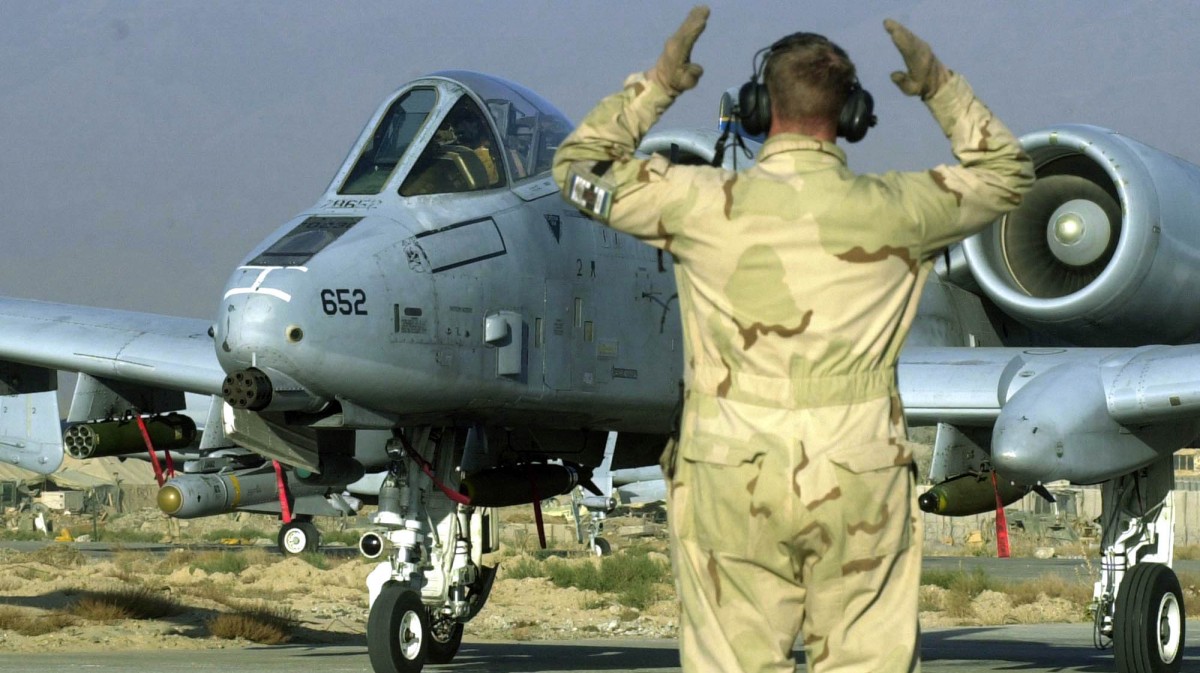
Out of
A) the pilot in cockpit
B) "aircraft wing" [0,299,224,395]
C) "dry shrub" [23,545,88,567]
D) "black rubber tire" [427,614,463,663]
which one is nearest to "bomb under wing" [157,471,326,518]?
"dry shrub" [23,545,88,567]

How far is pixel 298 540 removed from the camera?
38.8m

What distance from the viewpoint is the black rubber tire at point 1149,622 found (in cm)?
1077

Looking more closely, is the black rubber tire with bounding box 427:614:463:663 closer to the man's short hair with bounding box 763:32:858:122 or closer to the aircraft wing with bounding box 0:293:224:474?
the aircraft wing with bounding box 0:293:224:474

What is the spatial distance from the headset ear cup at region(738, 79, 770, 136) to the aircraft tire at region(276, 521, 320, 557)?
35192mm

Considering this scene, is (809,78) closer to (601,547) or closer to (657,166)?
(657,166)

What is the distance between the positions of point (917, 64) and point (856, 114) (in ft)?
0.61

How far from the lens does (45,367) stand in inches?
536

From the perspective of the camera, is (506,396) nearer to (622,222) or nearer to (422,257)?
(422,257)

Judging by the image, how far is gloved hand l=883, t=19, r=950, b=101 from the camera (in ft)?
13.0

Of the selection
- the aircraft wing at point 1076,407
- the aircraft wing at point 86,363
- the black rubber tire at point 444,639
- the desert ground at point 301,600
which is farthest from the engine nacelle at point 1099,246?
the aircraft wing at point 86,363

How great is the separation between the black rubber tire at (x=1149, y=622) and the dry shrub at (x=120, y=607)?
9997mm

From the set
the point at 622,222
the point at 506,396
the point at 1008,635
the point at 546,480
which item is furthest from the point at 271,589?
the point at 622,222

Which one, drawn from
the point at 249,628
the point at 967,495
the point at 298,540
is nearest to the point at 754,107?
the point at 967,495

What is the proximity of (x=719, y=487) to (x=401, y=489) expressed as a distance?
696cm
